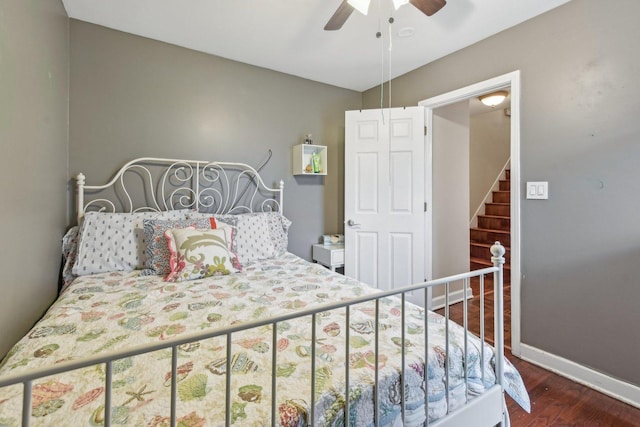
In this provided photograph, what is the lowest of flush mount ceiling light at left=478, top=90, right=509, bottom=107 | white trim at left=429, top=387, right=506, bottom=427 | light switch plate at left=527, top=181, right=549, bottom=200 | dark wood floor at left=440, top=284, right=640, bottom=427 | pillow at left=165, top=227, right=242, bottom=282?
dark wood floor at left=440, top=284, right=640, bottom=427

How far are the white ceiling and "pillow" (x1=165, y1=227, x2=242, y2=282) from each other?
4.99 feet

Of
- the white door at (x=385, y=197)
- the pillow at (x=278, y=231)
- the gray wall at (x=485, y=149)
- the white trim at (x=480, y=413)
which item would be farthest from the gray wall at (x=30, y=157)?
the gray wall at (x=485, y=149)

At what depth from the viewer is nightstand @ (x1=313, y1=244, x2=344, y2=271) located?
2.97 m

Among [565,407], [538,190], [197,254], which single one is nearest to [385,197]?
[538,190]

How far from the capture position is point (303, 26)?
2.22m

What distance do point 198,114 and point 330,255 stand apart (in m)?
1.76

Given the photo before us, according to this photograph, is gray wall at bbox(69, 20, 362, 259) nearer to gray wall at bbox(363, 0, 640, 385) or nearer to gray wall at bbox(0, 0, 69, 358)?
gray wall at bbox(0, 0, 69, 358)

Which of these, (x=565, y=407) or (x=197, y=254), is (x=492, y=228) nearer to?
(x=565, y=407)

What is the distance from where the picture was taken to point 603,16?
1.77 meters

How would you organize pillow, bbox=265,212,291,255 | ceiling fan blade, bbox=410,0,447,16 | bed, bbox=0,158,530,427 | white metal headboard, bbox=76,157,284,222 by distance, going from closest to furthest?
bed, bbox=0,158,530,427
ceiling fan blade, bbox=410,0,447,16
white metal headboard, bbox=76,157,284,222
pillow, bbox=265,212,291,255

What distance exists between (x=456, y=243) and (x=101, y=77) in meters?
3.54

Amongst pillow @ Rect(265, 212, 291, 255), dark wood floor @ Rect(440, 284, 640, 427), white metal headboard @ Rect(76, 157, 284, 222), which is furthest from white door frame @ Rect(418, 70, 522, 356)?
white metal headboard @ Rect(76, 157, 284, 222)

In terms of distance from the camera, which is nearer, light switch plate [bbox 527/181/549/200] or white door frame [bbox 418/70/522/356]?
light switch plate [bbox 527/181/549/200]

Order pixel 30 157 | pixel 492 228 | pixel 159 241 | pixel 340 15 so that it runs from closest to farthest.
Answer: pixel 30 157
pixel 340 15
pixel 159 241
pixel 492 228
